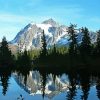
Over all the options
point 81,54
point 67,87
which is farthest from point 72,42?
point 67,87

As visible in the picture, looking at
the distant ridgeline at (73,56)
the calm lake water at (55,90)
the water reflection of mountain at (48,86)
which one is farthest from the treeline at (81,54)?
the calm lake water at (55,90)

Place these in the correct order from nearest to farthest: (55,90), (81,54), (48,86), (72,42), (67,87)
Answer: (67,87) → (55,90) → (48,86) → (81,54) → (72,42)

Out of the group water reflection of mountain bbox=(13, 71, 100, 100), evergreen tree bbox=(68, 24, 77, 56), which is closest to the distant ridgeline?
evergreen tree bbox=(68, 24, 77, 56)

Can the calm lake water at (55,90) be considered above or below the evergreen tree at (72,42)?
below

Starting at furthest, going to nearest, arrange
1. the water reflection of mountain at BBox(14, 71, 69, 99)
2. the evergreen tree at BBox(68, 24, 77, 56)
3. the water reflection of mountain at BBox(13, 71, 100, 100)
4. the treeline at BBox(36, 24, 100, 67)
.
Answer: the evergreen tree at BBox(68, 24, 77, 56)
the treeline at BBox(36, 24, 100, 67)
the water reflection of mountain at BBox(14, 71, 69, 99)
the water reflection of mountain at BBox(13, 71, 100, 100)

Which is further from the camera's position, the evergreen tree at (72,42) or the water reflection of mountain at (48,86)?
the evergreen tree at (72,42)

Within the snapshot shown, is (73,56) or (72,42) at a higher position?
(72,42)

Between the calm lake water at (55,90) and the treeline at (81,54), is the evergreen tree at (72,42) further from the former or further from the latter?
the calm lake water at (55,90)

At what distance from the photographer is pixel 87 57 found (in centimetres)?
12488

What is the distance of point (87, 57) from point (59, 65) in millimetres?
18127

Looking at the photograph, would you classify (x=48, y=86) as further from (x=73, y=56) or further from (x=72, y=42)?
(x=72, y=42)

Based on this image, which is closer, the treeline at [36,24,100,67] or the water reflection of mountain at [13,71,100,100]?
the water reflection of mountain at [13,71,100,100]

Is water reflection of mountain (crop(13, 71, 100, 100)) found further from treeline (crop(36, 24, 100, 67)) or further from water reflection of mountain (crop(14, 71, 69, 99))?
treeline (crop(36, 24, 100, 67))

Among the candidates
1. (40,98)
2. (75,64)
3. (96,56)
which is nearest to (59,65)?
(75,64)
